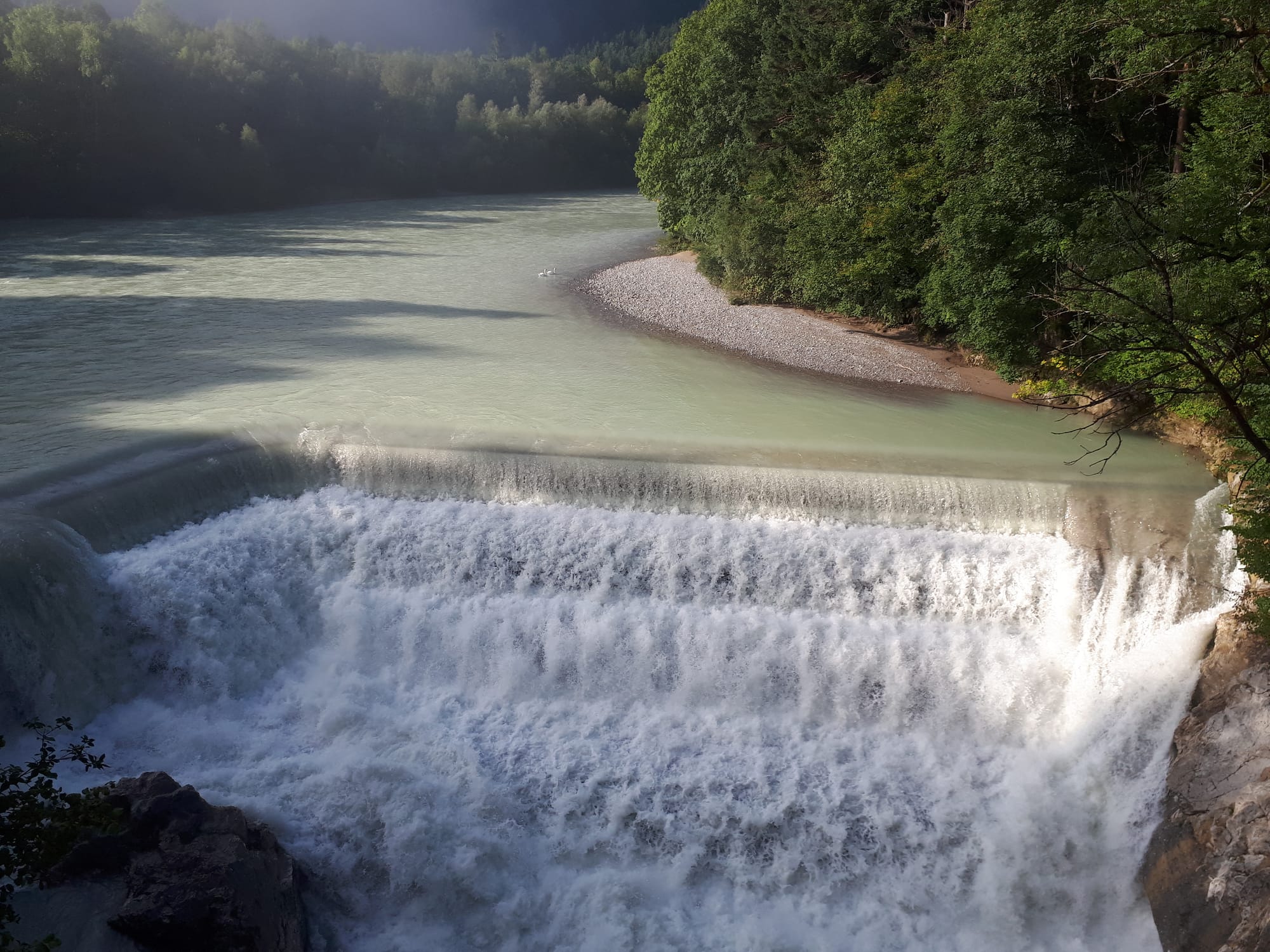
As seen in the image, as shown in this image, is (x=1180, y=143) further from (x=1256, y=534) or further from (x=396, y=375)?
(x=396, y=375)

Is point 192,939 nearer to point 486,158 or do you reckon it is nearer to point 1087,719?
point 1087,719

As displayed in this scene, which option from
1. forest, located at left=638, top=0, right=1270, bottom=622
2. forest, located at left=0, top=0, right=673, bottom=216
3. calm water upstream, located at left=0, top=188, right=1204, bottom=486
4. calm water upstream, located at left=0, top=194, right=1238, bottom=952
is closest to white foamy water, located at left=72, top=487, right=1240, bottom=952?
calm water upstream, located at left=0, top=194, right=1238, bottom=952

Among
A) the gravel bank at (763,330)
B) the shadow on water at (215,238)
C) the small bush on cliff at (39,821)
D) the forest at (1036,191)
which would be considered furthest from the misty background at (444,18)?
the small bush on cliff at (39,821)

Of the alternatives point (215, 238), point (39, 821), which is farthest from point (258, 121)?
point (39, 821)

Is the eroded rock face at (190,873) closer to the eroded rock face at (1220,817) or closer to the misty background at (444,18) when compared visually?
the eroded rock face at (1220,817)

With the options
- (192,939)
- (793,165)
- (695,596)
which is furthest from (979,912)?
(793,165)

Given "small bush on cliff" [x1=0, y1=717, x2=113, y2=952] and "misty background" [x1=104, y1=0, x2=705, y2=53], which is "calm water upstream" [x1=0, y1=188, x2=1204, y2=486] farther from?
"misty background" [x1=104, y1=0, x2=705, y2=53]

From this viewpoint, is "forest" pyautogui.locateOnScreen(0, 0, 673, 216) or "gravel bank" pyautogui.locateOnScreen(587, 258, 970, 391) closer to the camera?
"gravel bank" pyautogui.locateOnScreen(587, 258, 970, 391)
